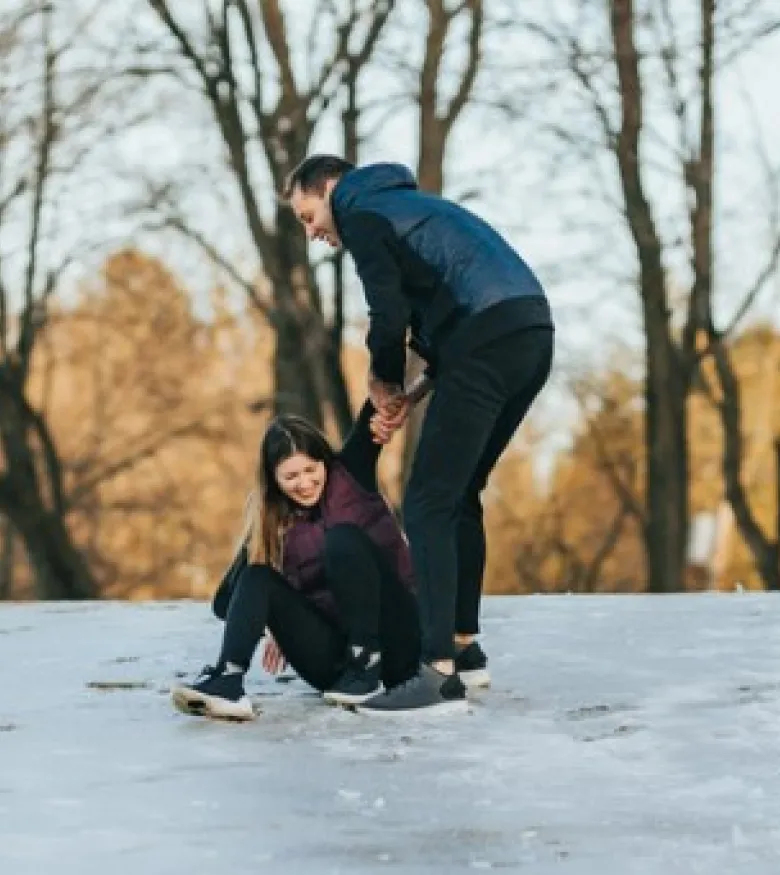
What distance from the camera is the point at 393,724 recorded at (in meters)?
5.54

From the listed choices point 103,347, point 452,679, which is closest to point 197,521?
point 103,347

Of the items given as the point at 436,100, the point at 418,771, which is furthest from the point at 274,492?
the point at 436,100

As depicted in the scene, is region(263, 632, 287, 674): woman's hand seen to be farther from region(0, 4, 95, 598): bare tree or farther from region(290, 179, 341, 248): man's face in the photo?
region(0, 4, 95, 598): bare tree

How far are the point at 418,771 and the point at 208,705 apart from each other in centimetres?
91

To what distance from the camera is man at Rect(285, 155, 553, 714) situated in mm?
5555

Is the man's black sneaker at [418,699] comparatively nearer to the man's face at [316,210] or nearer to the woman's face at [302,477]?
the woman's face at [302,477]

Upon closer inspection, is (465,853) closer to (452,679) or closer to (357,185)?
(452,679)

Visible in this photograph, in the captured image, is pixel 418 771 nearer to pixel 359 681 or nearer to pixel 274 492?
pixel 359 681

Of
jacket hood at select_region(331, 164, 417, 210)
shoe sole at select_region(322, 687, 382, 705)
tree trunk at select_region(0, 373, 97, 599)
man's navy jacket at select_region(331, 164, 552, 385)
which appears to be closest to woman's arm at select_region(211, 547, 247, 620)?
shoe sole at select_region(322, 687, 382, 705)

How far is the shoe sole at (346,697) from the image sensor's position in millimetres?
5734

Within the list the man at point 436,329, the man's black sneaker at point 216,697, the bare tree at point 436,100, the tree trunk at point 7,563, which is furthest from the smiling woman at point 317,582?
the tree trunk at point 7,563

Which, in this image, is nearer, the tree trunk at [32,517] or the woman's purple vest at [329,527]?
the woman's purple vest at [329,527]

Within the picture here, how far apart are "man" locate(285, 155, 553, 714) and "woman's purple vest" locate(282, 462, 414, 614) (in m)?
0.17

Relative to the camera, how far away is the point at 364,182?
5625 millimetres
